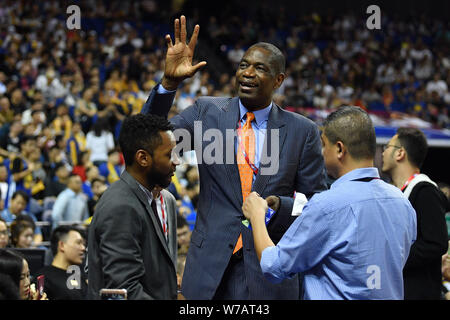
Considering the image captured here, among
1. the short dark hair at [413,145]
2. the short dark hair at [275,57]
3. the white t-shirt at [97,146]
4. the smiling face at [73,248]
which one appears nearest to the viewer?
the short dark hair at [275,57]

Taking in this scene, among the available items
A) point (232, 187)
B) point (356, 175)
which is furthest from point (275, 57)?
point (356, 175)

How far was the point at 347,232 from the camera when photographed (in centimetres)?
245

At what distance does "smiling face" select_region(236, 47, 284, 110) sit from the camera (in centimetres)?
300

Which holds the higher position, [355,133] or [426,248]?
[355,133]

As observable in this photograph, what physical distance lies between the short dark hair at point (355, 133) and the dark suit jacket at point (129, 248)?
0.82 metres

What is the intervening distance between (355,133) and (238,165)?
1.98ft

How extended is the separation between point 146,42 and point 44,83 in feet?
13.4

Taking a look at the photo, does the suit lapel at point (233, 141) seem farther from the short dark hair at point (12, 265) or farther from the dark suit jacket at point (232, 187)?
the short dark hair at point (12, 265)

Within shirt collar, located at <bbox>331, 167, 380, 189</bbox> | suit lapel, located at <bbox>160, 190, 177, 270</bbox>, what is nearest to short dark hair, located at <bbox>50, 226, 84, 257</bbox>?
suit lapel, located at <bbox>160, 190, 177, 270</bbox>

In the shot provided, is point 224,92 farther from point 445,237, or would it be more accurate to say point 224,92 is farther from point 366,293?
point 366,293

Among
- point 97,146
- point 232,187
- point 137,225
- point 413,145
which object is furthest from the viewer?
point 97,146

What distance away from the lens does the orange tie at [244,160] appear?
2.91 metres

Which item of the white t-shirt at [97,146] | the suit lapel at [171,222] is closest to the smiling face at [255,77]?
the suit lapel at [171,222]

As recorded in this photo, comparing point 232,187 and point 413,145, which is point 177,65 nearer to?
point 232,187
